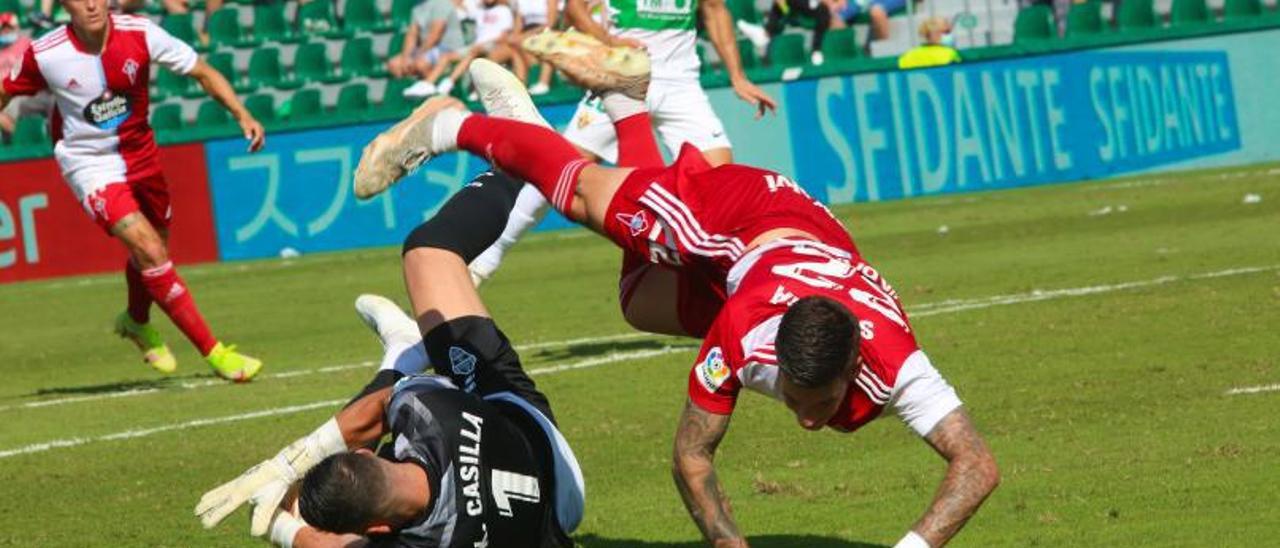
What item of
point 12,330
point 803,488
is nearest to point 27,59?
point 12,330

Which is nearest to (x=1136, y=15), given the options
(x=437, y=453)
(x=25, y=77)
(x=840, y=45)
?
(x=840, y=45)

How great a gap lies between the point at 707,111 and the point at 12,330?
733cm

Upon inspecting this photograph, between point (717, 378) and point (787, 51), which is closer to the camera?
point (717, 378)

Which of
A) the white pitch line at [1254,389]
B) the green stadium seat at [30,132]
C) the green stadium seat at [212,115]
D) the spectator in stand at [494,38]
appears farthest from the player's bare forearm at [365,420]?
the green stadium seat at [30,132]

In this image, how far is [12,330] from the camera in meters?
17.7

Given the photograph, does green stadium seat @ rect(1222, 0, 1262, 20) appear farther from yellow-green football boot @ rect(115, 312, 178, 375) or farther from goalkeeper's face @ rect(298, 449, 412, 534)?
goalkeeper's face @ rect(298, 449, 412, 534)

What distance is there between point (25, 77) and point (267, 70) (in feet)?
50.0

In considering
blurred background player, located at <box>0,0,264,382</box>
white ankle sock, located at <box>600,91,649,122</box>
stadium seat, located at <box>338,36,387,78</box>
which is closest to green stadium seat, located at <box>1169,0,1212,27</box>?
stadium seat, located at <box>338,36,387,78</box>

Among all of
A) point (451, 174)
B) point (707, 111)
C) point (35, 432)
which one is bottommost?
point (451, 174)

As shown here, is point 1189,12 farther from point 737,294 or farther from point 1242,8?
point 737,294

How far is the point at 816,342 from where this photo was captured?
612 centimetres

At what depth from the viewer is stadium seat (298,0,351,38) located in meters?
29.2

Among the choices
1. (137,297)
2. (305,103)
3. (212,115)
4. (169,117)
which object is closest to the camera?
(137,297)

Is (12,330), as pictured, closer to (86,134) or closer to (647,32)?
(86,134)
